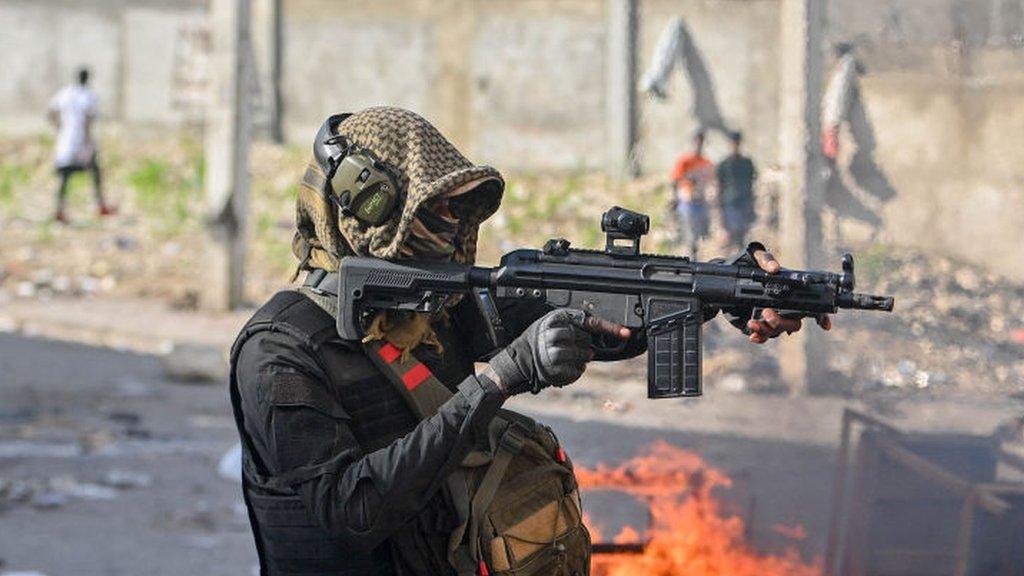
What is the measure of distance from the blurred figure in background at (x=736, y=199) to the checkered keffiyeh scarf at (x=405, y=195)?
9.24m

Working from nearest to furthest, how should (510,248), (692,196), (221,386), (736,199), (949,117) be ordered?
(221,386)
(949,117)
(736,199)
(692,196)
(510,248)

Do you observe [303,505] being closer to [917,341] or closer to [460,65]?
[917,341]

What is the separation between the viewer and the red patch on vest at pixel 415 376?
2.65 m

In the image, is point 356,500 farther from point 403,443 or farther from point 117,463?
point 117,463

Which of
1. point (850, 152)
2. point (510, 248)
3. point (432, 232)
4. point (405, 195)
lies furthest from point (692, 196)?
point (405, 195)

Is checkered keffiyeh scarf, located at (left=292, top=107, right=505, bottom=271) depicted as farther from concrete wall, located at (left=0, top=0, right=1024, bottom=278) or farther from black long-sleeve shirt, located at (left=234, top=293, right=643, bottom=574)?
concrete wall, located at (left=0, top=0, right=1024, bottom=278)

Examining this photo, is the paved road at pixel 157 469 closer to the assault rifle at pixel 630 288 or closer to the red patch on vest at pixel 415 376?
the assault rifle at pixel 630 288

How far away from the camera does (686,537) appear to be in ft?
14.6

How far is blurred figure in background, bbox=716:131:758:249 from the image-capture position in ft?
38.9

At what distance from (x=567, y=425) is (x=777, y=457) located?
1153mm

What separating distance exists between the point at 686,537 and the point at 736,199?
7686 millimetres

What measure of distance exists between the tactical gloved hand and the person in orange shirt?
9.45m

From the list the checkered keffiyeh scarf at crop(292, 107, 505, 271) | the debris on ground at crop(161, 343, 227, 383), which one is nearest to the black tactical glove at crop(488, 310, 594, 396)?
the checkered keffiyeh scarf at crop(292, 107, 505, 271)

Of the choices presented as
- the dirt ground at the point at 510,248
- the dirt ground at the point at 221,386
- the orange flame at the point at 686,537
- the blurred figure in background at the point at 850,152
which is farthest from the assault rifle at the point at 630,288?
the blurred figure in background at the point at 850,152
